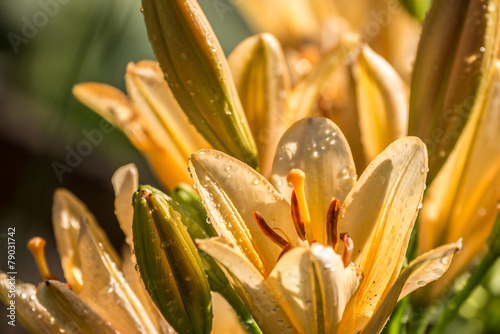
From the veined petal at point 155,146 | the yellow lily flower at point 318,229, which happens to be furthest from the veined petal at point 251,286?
the veined petal at point 155,146

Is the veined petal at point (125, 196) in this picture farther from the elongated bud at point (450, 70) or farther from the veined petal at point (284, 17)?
the veined petal at point (284, 17)

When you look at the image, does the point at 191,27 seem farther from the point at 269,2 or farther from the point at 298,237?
the point at 269,2

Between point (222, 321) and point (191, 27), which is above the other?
point (191, 27)

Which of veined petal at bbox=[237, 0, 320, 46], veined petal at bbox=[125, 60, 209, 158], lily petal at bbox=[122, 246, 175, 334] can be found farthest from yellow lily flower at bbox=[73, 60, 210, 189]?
veined petal at bbox=[237, 0, 320, 46]

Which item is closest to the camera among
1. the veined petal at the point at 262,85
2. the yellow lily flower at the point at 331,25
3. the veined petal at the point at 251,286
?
the veined petal at the point at 251,286

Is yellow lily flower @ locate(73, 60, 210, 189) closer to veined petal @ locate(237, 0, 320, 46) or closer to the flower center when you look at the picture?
the flower center

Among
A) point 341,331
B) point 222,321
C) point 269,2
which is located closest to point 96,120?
point 269,2
